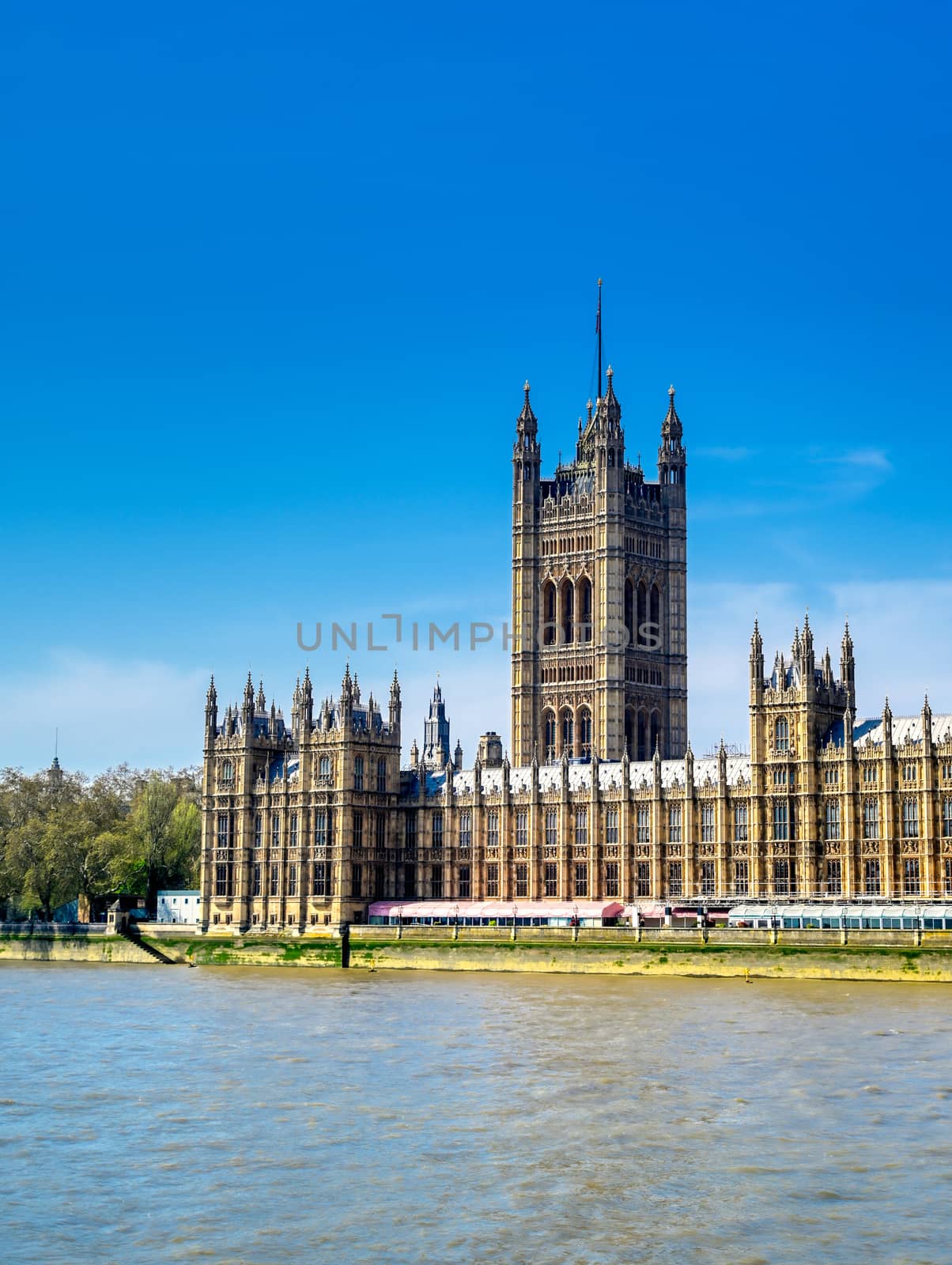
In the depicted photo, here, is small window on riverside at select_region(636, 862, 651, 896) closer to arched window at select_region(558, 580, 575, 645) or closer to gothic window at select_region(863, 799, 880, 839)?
gothic window at select_region(863, 799, 880, 839)

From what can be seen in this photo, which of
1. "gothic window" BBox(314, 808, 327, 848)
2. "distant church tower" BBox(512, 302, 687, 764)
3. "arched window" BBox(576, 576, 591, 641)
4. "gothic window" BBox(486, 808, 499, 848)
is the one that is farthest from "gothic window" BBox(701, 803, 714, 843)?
"arched window" BBox(576, 576, 591, 641)

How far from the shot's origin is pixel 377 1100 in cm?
5097

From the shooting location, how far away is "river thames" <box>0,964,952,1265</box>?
35.0m

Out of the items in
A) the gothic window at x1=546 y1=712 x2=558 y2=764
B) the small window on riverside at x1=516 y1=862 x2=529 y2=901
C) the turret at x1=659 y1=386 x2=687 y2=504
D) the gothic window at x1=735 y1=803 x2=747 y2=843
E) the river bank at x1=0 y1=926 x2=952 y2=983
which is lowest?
the river bank at x1=0 y1=926 x2=952 y2=983

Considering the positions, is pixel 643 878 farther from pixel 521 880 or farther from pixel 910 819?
pixel 910 819

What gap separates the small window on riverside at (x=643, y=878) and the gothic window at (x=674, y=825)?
2.91 meters

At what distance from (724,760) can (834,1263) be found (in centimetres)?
8894

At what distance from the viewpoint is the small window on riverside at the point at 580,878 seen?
127438 millimetres

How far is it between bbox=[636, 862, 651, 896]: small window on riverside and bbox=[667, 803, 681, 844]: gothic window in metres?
2.91

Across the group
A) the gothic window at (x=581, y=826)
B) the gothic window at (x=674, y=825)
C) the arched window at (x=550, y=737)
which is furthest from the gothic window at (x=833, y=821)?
the arched window at (x=550, y=737)

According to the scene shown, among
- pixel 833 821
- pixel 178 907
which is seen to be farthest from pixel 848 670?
pixel 178 907

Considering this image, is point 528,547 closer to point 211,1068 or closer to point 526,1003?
point 526,1003

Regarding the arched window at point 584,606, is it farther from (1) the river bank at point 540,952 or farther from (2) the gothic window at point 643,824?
(1) the river bank at point 540,952

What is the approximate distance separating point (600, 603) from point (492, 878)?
31.1 m
